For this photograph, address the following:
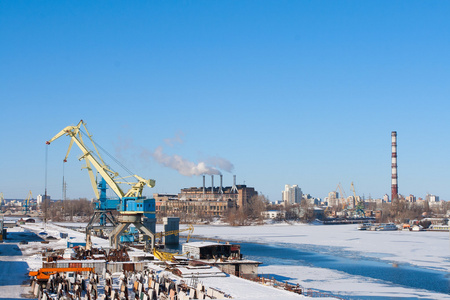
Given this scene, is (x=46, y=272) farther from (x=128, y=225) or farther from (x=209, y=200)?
(x=209, y=200)

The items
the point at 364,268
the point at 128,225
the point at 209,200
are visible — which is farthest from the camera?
the point at 209,200

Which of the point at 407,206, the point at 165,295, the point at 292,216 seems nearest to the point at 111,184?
the point at 165,295

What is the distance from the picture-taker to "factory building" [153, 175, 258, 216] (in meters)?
161

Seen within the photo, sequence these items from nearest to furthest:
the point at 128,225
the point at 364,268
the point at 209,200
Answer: the point at 364,268
the point at 128,225
the point at 209,200

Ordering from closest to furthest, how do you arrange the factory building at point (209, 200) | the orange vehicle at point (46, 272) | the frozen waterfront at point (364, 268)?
1. the orange vehicle at point (46, 272)
2. the frozen waterfront at point (364, 268)
3. the factory building at point (209, 200)

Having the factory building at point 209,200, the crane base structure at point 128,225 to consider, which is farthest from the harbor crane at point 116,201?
the factory building at point 209,200

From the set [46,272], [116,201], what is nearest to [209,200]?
[116,201]

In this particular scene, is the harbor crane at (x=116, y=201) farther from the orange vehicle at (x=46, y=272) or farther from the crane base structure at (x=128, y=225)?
the orange vehicle at (x=46, y=272)

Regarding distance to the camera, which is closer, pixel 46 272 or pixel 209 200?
pixel 46 272

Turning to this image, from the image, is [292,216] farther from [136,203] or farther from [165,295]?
[165,295]

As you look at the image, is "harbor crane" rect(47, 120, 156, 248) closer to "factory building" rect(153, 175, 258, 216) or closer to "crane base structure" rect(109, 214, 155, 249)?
"crane base structure" rect(109, 214, 155, 249)

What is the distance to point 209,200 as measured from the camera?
537ft

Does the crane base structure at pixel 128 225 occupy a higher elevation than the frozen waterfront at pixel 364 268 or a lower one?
higher

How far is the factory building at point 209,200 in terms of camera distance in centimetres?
16057
